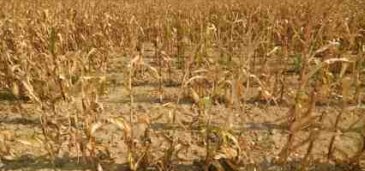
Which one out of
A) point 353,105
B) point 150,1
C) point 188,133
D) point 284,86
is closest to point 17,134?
point 188,133

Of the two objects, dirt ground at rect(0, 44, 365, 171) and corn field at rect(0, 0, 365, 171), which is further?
dirt ground at rect(0, 44, 365, 171)

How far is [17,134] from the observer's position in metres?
3.08

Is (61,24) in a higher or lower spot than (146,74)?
higher

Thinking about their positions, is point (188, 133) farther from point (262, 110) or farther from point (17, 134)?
point (17, 134)

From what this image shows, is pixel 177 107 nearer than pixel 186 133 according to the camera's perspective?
No

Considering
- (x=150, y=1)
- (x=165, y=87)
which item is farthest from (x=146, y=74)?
(x=150, y=1)

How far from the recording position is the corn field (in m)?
2.48

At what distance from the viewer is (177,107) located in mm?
3459

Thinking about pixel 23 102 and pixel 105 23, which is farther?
pixel 105 23

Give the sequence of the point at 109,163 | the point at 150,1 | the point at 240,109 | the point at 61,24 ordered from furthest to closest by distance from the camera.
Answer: the point at 150,1 < the point at 61,24 < the point at 240,109 < the point at 109,163

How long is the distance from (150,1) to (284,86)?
284 inches

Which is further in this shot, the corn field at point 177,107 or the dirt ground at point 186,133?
the dirt ground at point 186,133

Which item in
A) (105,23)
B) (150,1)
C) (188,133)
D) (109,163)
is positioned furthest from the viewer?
(150,1)

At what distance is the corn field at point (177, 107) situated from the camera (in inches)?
97.8
